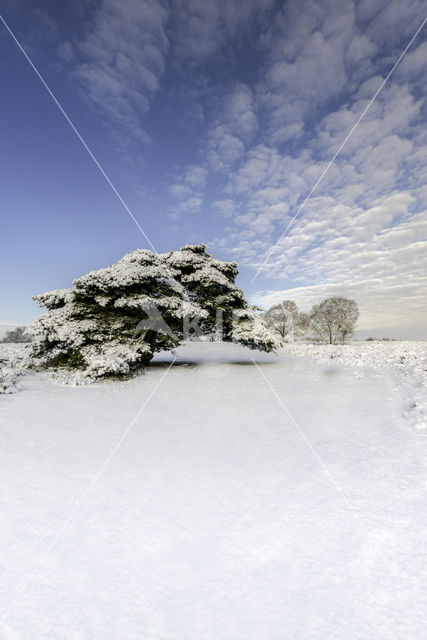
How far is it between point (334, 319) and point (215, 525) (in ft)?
113

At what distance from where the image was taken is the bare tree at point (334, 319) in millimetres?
34812

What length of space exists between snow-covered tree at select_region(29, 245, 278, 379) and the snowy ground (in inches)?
143

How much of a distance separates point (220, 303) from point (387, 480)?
9.16 m

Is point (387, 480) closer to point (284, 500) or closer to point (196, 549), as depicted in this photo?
point (284, 500)

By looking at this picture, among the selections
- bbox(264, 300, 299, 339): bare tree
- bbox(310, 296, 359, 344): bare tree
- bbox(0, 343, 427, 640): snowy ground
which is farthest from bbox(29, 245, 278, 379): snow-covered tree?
bbox(310, 296, 359, 344): bare tree

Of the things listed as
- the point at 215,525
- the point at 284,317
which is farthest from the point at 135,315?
the point at 284,317

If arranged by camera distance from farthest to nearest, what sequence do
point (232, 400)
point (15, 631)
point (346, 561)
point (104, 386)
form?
point (104, 386) → point (232, 400) → point (346, 561) → point (15, 631)

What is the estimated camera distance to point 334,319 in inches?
1384

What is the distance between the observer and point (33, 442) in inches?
233

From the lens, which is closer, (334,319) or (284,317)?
(284,317)

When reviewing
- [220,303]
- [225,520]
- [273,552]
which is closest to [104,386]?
[220,303]

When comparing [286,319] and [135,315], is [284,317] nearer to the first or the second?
[286,319]

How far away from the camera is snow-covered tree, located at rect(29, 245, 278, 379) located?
11008 mm

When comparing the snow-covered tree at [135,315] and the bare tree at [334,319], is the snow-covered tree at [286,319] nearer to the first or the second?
the bare tree at [334,319]
